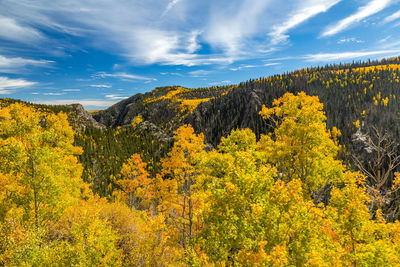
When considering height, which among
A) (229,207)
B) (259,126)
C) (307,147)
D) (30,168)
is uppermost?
(30,168)

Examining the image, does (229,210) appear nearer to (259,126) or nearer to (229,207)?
(229,207)

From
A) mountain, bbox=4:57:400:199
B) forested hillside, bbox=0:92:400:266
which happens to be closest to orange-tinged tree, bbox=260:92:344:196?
forested hillside, bbox=0:92:400:266

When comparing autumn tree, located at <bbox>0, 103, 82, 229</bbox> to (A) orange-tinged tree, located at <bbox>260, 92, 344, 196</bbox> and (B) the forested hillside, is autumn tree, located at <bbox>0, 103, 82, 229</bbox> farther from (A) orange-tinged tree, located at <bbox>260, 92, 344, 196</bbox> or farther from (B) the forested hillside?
(A) orange-tinged tree, located at <bbox>260, 92, 344, 196</bbox>

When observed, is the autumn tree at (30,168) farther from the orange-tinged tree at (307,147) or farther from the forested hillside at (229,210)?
the orange-tinged tree at (307,147)

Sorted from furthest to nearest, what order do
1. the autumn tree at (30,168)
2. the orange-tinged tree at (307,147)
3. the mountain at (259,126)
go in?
the mountain at (259,126), the orange-tinged tree at (307,147), the autumn tree at (30,168)

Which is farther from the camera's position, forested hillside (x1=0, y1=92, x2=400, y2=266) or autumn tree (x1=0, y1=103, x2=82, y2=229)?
autumn tree (x1=0, y1=103, x2=82, y2=229)

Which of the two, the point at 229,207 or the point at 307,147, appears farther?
the point at 307,147

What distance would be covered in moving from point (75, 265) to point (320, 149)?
17.9 metres

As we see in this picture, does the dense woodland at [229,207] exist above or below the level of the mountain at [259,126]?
above

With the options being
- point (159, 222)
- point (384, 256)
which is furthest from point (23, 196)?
point (384, 256)

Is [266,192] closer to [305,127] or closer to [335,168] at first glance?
[305,127]

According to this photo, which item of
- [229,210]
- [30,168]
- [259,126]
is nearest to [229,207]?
[229,210]

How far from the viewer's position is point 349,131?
122625mm

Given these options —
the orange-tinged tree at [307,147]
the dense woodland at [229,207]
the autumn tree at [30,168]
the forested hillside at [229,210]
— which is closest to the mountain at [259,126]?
the dense woodland at [229,207]
